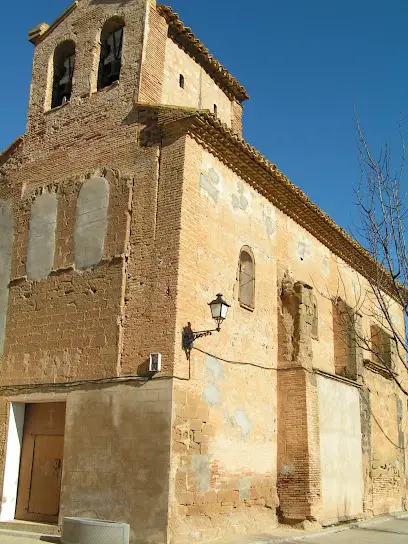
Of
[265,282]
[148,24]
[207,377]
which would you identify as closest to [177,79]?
[148,24]

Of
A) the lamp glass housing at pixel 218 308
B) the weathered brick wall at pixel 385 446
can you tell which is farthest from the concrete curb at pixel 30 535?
the weathered brick wall at pixel 385 446

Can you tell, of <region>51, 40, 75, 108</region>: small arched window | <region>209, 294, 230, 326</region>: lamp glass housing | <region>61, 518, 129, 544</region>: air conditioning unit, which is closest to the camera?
<region>61, 518, 129, 544</region>: air conditioning unit

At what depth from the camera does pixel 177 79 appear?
1300cm

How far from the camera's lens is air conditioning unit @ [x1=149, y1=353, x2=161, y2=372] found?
9484mm

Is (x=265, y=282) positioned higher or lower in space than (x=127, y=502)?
higher

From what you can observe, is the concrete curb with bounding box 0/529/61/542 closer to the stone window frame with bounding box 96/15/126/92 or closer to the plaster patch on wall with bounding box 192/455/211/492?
the plaster patch on wall with bounding box 192/455/211/492

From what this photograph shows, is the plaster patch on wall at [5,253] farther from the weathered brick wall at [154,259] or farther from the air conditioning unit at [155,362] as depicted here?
the air conditioning unit at [155,362]

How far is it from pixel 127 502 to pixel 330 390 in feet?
18.2

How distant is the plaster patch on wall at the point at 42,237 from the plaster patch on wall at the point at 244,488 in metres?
5.14

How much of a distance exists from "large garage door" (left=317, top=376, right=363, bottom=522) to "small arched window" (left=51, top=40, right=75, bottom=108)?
8029 millimetres

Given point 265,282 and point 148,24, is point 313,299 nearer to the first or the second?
point 265,282

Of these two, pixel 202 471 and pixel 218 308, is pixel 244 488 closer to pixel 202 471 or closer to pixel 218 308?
pixel 202 471

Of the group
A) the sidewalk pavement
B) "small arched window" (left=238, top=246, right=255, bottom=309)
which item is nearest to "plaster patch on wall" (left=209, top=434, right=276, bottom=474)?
the sidewalk pavement

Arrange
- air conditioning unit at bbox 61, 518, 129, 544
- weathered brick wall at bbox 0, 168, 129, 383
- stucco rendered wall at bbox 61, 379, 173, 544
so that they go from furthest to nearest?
weathered brick wall at bbox 0, 168, 129, 383
stucco rendered wall at bbox 61, 379, 173, 544
air conditioning unit at bbox 61, 518, 129, 544
